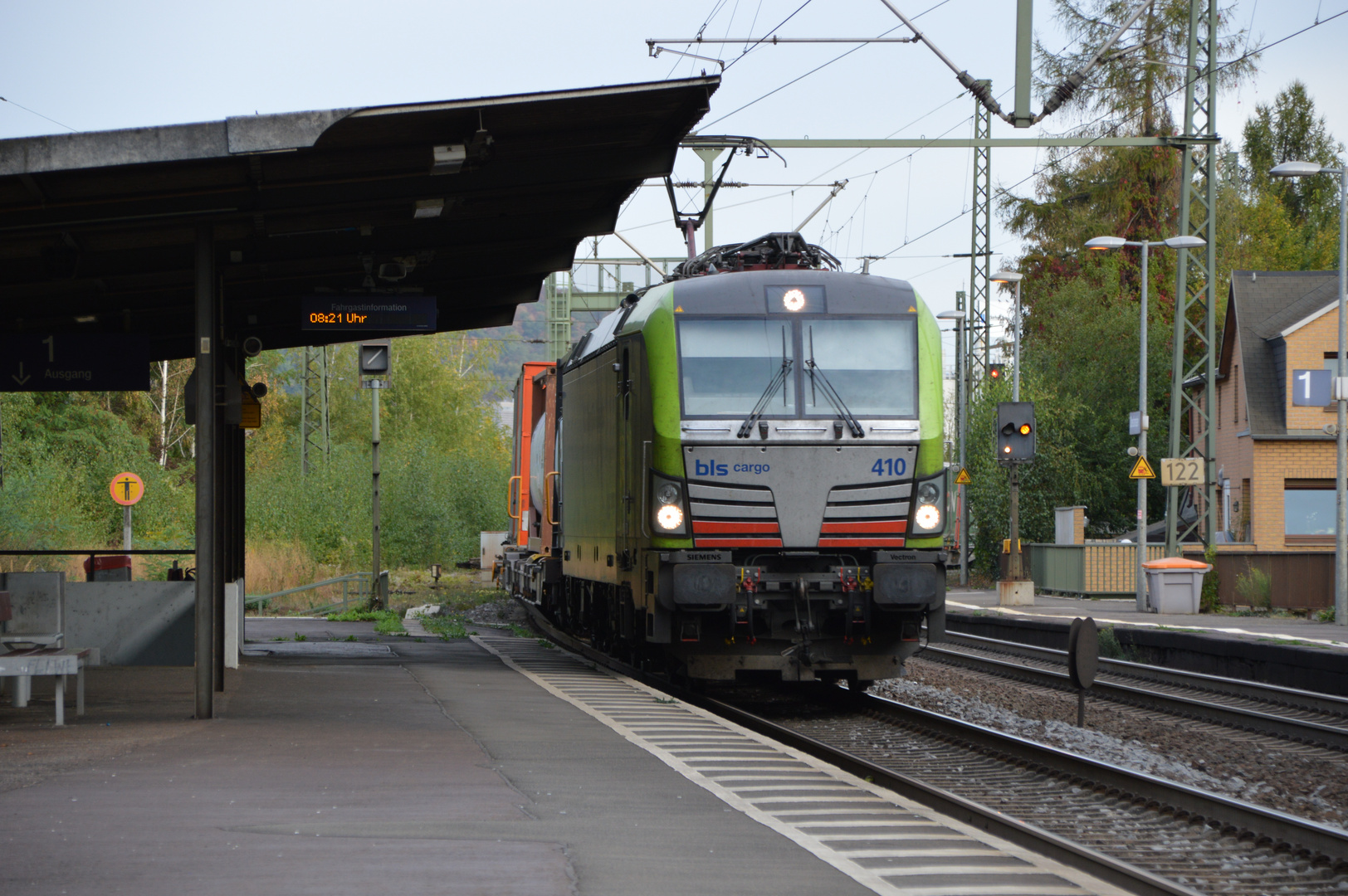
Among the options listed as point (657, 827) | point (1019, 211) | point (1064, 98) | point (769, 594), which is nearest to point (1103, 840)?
point (657, 827)

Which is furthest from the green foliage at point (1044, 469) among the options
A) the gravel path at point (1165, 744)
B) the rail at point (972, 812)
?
the rail at point (972, 812)

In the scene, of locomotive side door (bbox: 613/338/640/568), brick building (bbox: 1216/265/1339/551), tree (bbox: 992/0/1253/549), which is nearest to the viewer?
locomotive side door (bbox: 613/338/640/568)

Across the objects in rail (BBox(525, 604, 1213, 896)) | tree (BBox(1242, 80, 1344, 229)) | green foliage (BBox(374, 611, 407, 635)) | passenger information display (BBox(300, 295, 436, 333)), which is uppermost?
tree (BBox(1242, 80, 1344, 229))

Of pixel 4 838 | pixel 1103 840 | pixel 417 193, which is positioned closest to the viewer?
pixel 4 838

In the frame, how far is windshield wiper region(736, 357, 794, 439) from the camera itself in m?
12.5

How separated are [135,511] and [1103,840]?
112ft

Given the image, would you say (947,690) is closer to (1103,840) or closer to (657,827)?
(1103,840)

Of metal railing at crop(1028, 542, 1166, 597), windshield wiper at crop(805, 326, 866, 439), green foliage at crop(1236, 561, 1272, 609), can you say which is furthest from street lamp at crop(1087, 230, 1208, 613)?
windshield wiper at crop(805, 326, 866, 439)

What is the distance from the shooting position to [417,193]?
1184cm

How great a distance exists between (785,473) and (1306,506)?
31.3 m

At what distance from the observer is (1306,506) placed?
129 feet

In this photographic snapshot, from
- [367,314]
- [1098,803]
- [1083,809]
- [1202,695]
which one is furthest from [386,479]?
[1083,809]

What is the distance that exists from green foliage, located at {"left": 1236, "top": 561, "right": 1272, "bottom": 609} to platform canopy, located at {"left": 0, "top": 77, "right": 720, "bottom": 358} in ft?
56.3

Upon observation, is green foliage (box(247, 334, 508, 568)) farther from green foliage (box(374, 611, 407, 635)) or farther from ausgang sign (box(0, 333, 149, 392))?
ausgang sign (box(0, 333, 149, 392))
